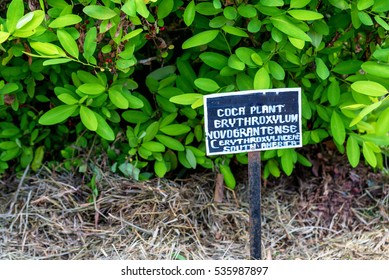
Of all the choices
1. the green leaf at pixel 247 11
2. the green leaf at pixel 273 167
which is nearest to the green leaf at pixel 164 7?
the green leaf at pixel 247 11

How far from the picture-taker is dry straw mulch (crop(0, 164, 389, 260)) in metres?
2.27

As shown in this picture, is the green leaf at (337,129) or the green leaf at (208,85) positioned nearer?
the green leaf at (208,85)

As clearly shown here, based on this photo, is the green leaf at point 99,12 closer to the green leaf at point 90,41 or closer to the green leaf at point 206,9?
the green leaf at point 90,41

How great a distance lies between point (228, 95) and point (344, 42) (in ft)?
2.12

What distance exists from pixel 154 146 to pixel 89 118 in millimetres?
315

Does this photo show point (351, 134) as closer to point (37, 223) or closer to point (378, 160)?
point (378, 160)

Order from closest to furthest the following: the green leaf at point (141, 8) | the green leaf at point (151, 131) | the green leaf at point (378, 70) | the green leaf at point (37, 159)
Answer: the green leaf at point (141, 8), the green leaf at point (378, 70), the green leaf at point (151, 131), the green leaf at point (37, 159)

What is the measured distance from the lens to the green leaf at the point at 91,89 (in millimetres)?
2049

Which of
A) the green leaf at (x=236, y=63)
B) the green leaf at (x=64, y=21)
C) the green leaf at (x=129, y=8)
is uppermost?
the green leaf at (x=129, y=8)

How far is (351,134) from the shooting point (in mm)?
2250

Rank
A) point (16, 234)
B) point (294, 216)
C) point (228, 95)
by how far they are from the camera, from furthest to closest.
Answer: point (294, 216)
point (16, 234)
point (228, 95)

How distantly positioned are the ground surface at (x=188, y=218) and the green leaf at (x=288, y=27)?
33.8 inches

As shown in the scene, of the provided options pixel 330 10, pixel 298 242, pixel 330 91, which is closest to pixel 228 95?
pixel 330 91

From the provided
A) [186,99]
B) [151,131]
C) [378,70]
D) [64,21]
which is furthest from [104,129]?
[378,70]
